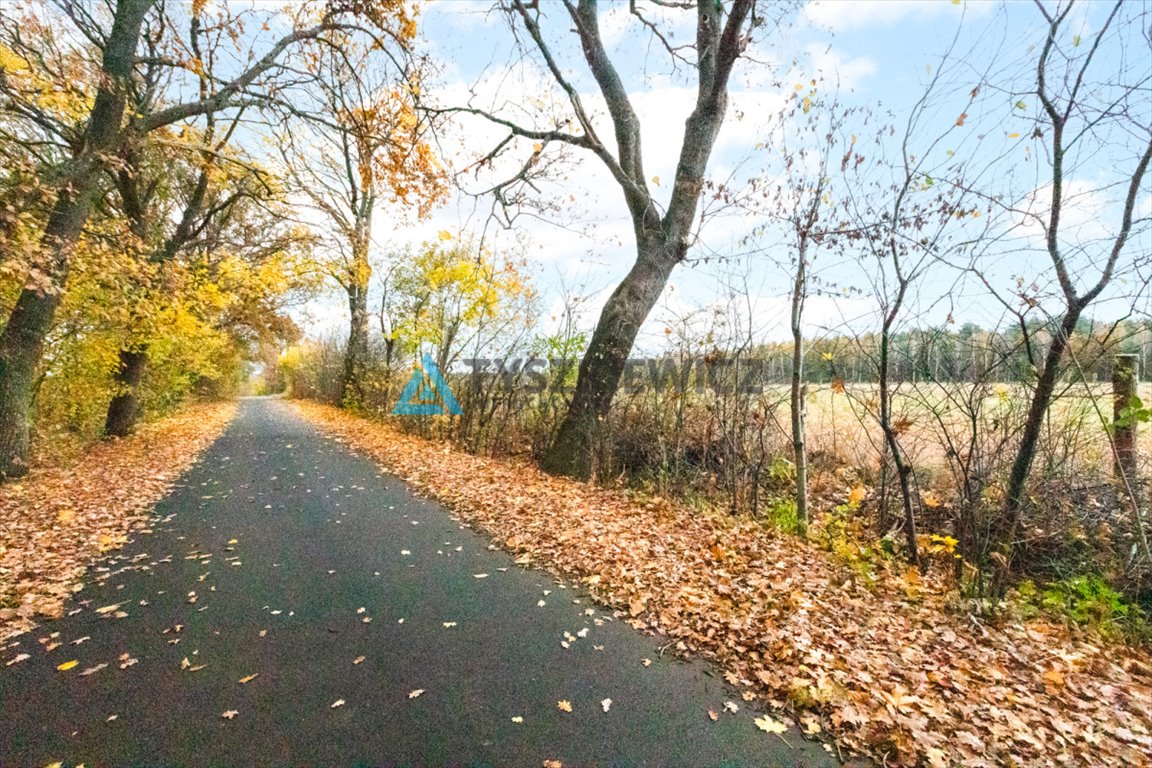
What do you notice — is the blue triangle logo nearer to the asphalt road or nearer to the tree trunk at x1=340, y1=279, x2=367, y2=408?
the tree trunk at x1=340, y1=279, x2=367, y2=408

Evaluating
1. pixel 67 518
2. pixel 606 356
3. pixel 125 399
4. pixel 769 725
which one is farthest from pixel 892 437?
pixel 125 399

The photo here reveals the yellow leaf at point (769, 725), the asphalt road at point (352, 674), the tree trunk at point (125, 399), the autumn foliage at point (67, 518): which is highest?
the tree trunk at point (125, 399)

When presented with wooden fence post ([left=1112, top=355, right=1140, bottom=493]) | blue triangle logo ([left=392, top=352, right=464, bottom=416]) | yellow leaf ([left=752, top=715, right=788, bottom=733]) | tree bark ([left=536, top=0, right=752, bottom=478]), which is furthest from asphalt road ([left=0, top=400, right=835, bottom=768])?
blue triangle logo ([left=392, top=352, right=464, bottom=416])

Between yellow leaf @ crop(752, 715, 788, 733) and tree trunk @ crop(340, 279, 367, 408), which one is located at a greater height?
tree trunk @ crop(340, 279, 367, 408)

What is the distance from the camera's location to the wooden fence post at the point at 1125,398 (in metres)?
4.69

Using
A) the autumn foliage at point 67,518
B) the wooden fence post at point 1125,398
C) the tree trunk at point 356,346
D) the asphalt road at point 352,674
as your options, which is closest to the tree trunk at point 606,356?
the asphalt road at point 352,674

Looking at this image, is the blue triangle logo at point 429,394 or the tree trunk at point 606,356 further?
the blue triangle logo at point 429,394

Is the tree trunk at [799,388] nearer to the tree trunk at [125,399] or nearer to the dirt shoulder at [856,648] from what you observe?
the dirt shoulder at [856,648]

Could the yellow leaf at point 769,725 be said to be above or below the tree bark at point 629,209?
below

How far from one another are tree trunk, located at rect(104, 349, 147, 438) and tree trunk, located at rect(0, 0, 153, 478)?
530 centimetres

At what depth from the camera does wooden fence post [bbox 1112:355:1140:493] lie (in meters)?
4.69

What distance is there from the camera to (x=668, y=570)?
478cm

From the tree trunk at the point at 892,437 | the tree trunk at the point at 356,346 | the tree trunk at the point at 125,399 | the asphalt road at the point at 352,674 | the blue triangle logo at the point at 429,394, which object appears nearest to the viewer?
the asphalt road at the point at 352,674

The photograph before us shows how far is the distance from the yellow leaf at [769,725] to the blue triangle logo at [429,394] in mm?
10483
